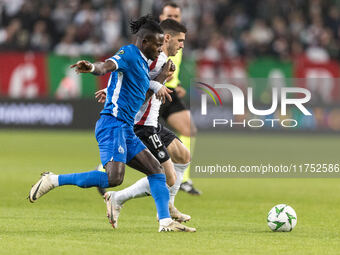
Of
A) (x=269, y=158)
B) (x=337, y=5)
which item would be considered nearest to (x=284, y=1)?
(x=337, y=5)

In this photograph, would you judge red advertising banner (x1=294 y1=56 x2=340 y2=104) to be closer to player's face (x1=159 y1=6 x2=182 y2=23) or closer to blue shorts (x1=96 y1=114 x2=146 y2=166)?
player's face (x1=159 y1=6 x2=182 y2=23)

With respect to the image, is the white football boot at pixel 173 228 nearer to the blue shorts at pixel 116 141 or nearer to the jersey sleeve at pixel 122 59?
the blue shorts at pixel 116 141

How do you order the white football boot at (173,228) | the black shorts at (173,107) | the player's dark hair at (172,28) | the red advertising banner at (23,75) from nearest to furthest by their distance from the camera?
1. the white football boot at (173,228)
2. the player's dark hair at (172,28)
3. the black shorts at (173,107)
4. the red advertising banner at (23,75)

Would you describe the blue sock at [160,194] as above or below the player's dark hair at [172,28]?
below

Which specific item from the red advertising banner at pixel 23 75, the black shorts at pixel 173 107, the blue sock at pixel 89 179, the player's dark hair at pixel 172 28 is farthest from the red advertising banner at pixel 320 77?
the blue sock at pixel 89 179

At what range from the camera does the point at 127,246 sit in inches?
248

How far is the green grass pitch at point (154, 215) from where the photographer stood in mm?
6379

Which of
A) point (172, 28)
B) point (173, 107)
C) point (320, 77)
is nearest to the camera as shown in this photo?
point (172, 28)

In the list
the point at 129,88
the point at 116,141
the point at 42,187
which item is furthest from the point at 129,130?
the point at 42,187

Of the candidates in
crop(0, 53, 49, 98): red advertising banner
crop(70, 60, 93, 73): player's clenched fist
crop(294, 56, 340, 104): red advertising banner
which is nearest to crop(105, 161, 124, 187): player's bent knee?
crop(70, 60, 93, 73): player's clenched fist

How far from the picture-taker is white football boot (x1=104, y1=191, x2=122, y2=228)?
741 cm

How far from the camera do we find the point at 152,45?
7.17 metres

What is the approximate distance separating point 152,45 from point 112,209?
62.0 inches

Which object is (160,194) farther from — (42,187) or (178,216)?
(42,187)
